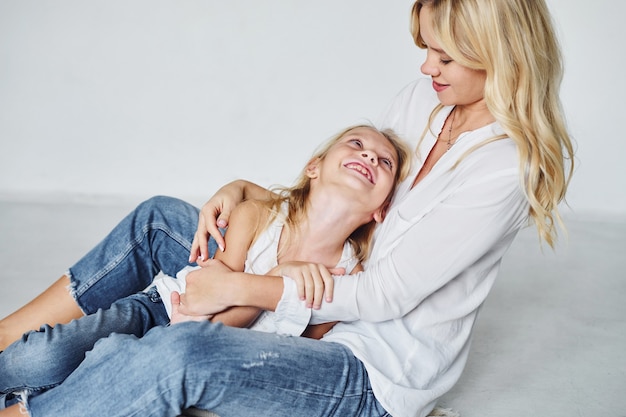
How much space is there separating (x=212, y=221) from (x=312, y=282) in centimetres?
38

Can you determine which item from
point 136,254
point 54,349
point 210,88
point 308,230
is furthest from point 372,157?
point 210,88

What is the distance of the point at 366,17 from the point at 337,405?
126 inches

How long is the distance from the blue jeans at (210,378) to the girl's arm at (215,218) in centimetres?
40

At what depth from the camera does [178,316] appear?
2.02 metres

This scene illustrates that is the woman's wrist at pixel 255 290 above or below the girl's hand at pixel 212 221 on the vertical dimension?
below

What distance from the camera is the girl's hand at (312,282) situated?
191 centimetres

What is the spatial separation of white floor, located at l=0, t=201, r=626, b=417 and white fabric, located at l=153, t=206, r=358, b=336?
0.74 m

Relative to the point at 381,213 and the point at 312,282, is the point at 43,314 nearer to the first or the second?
the point at 312,282

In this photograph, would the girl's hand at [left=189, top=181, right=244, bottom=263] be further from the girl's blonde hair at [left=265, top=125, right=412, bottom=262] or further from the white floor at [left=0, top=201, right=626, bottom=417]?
the white floor at [left=0, top=201, right=626, bottom=417]

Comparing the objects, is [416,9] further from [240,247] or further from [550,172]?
[240,247]

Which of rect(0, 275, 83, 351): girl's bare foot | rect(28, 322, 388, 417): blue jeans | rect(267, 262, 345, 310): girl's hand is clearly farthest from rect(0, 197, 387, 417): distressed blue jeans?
rect(0, 275, 83, 351): girl's bare foot

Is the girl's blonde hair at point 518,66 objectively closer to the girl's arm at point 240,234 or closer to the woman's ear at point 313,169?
the woman's ear at point 313,169

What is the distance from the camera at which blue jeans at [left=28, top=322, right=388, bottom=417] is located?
168cm

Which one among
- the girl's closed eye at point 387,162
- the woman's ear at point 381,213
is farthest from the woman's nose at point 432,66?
the woman's ear at point 381,213
